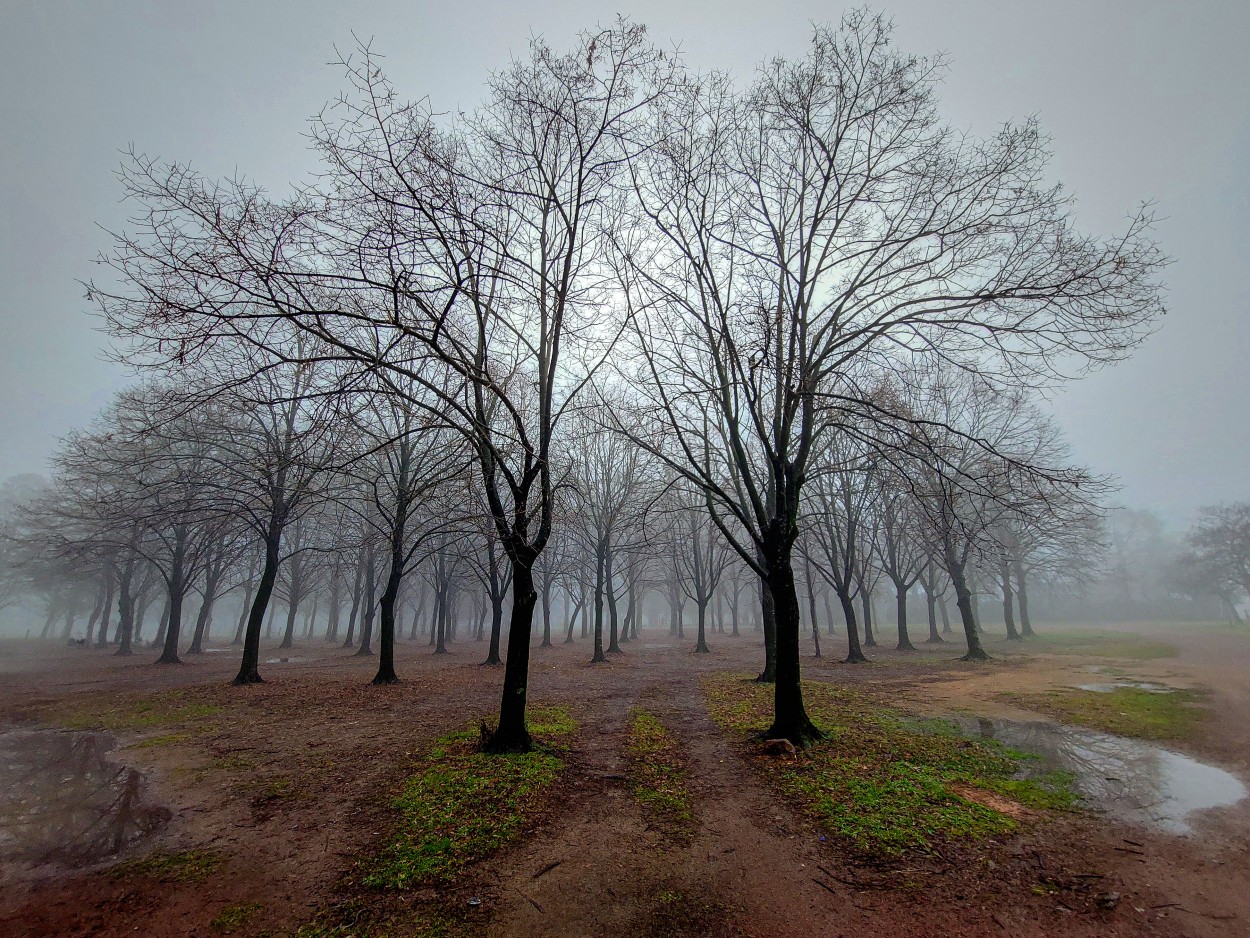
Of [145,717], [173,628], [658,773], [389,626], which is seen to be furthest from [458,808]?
[173,628]

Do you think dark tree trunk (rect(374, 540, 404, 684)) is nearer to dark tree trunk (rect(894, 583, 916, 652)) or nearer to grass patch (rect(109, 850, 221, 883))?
grass patch (rect(109, 850, 221, 883))

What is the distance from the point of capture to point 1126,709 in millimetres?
10141

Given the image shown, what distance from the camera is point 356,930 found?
3623 mm

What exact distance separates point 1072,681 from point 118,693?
996 inches

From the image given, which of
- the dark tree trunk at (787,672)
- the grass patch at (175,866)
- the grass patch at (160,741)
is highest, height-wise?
the dark tree trunk at (787,672)

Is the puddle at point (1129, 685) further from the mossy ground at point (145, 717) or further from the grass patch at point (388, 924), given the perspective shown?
the mossy ground at point (145, 717)

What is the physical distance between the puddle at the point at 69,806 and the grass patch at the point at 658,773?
5126mm

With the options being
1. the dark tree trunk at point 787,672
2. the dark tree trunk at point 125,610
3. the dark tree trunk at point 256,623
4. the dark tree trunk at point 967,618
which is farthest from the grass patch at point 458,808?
the dark tree trunk at point 125,610

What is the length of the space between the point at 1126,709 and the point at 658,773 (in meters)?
10.1

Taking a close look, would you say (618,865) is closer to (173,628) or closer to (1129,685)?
(1129,685)

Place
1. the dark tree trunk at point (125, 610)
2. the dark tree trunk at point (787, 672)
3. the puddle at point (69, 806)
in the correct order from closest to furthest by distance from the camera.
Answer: the puddle at point (69, 806), the dark tree trunk at point (787, 672), the dark tree trunk at point (125, 610)

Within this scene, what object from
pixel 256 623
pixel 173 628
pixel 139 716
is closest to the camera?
pixel 139 716

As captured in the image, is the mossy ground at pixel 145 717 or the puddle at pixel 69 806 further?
Result: the mossy ground at pixel 145 717

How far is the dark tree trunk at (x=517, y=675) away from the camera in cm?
748
